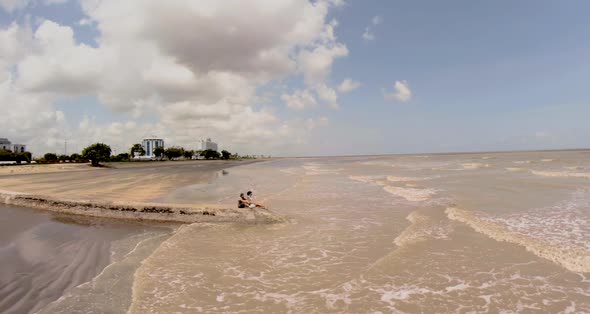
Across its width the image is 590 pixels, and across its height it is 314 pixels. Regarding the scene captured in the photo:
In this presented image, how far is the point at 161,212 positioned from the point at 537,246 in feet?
49.6

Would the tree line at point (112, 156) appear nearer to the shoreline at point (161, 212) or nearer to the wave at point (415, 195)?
the shoreline at point (161, 212)

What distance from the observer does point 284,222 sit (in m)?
13.7

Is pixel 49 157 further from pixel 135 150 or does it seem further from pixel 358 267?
pixel 358 267

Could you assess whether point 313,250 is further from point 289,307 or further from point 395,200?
point 395,200

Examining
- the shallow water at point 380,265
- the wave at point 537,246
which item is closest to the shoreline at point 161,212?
the shallow water at point 380,265

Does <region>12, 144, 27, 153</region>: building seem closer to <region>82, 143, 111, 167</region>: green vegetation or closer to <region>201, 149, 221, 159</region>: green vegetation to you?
<region>201, 149, 221, 159</region>: green vegetation

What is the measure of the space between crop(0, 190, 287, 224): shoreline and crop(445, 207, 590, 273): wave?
827 centimetres

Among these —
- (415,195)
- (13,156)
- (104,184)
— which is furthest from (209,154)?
(415,195)

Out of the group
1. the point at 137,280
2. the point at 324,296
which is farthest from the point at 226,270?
the point at 324,296

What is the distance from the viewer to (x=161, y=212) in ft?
47.8

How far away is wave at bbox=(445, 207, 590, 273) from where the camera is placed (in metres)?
8.31

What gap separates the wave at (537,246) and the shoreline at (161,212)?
827cm

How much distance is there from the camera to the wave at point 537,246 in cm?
831

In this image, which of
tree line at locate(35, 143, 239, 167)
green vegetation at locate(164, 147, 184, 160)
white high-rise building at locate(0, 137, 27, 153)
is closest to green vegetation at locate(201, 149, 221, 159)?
tree line at locate(35, 143, 239, 167)
